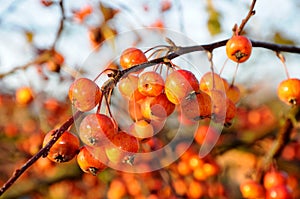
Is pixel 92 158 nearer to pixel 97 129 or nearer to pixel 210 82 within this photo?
pixel 97 129

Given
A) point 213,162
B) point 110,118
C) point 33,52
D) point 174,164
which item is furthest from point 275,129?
point 33,52

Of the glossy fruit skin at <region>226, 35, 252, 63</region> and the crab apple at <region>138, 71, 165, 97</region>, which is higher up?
the glossy fruit skin at <region>226, 35, 252, 63</region>

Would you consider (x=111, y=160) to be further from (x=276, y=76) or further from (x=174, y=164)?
(x=276, y=76)

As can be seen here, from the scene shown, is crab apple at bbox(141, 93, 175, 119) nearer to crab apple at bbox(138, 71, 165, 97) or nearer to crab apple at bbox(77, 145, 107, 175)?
crab apple at bbox(138, 71, 165, 97)

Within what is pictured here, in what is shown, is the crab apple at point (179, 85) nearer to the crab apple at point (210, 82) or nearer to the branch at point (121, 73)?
the branch at point (121, 73)

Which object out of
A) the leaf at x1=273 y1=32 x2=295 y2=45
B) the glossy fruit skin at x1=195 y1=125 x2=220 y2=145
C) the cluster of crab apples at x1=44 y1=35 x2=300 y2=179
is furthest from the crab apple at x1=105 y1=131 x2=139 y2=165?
the leaf at x1=273 y1=32 x2=295 y2=45

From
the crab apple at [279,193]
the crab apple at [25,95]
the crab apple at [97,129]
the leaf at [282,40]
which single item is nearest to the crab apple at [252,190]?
the crab apple at [279,193]
